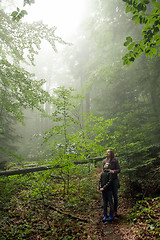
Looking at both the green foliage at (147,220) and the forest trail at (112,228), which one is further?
the forest trail at (112,228)

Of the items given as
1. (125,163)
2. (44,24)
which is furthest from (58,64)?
(125,163)

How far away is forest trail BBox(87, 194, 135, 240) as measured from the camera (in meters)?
3.59

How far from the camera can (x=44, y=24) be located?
5465 millimetres

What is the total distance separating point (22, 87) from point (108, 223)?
5.04 meters

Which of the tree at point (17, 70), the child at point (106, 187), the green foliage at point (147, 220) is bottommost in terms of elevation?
the green foliage at point (147, 220)

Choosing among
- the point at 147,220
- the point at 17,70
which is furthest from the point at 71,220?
the point at 17,70

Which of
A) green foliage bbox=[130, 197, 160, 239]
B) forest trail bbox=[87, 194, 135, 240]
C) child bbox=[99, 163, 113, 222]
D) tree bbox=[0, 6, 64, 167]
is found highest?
tree bbox=[0, 6, 64, 167]

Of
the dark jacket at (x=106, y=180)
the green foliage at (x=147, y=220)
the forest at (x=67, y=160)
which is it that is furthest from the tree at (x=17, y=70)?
the green foliage at (x=147, y=220)

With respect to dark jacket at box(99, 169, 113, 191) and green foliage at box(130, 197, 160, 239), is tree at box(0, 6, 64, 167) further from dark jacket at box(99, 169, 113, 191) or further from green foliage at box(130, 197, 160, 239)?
green foliage at box(130, 197, 160, 239)

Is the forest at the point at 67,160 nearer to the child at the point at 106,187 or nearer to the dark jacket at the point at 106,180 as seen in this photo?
the child at the point at 106,187

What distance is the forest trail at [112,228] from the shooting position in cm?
359

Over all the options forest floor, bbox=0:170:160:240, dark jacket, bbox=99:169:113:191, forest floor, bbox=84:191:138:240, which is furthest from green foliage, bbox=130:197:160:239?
dark jacket, bbox=99:169:113:191

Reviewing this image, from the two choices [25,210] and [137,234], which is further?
[25,210]

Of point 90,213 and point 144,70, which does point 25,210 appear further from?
point 144,70
